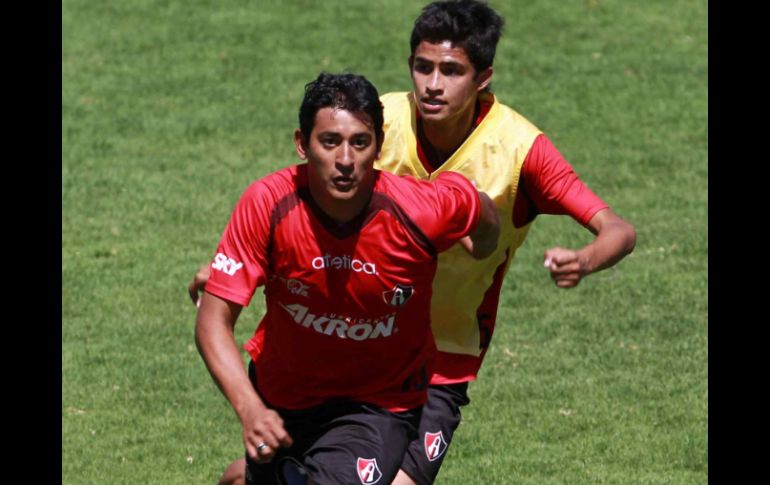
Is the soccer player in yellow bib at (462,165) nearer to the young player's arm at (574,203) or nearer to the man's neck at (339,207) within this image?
the young player's arm at (574,203)

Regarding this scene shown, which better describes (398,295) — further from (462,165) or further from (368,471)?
(462,165)

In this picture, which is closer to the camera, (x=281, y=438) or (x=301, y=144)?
(x=281, y=438)

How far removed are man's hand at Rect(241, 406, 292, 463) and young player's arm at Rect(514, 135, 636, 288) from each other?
1.43m

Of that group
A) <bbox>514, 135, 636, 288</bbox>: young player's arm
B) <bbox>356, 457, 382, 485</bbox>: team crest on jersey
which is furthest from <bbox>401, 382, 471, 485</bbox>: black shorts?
<bbox>514, 135, 636, 288</bbox>: young player's arm

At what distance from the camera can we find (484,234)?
6.76 metres

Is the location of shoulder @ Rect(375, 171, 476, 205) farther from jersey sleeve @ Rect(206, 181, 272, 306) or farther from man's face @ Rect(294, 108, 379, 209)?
jersey sleeve @ Rect(206, 181, 272, 306)

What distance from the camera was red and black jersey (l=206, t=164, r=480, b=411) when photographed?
20.5 ft

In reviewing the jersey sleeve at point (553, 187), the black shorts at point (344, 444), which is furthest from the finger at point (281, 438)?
the jersey sleeve at point (553, 187)

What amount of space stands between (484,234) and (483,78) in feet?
2.86

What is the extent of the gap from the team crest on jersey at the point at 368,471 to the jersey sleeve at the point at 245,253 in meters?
0.85

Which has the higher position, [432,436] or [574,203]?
[574,203]

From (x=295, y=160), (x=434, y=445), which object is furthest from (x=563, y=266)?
(x=295, y=160)

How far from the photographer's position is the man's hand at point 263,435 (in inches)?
227
